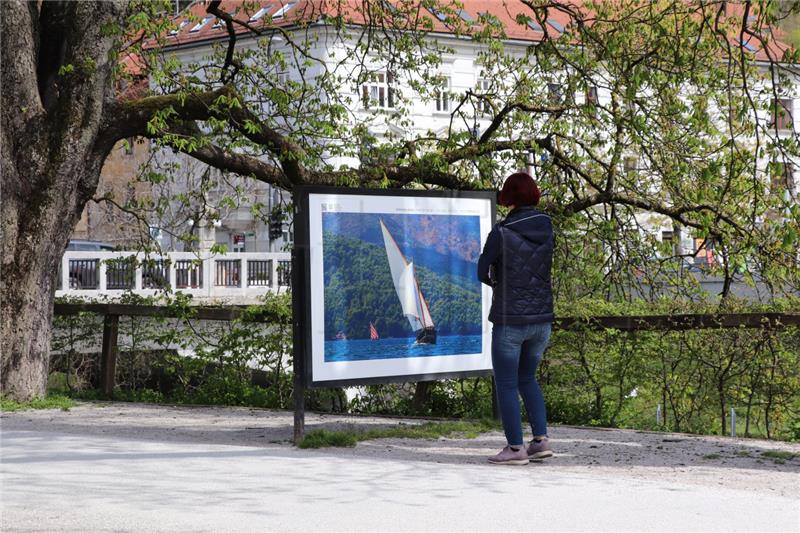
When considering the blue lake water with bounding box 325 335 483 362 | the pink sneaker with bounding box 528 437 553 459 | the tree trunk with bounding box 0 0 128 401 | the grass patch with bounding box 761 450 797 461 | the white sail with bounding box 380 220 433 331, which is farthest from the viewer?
the tree trunk with bounding box 0 0 128 401

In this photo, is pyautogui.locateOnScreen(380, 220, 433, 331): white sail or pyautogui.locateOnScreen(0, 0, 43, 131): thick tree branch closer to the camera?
pyautogui.locateOnScreen(380, 220, 433, 331): white sail

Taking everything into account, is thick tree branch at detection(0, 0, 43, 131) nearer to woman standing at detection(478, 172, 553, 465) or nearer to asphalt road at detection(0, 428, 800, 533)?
asphalt road at detection(0, 428, 800, 533)

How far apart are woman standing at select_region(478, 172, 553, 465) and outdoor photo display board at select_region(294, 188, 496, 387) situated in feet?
4.84

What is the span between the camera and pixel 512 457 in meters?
8.45

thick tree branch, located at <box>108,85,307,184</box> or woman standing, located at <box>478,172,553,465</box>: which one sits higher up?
thick tree branch, located at <box>108,85,307,184</box>

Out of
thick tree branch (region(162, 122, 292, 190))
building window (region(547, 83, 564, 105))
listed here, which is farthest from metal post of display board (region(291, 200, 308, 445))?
building window (region(547, 83, 564, 105))

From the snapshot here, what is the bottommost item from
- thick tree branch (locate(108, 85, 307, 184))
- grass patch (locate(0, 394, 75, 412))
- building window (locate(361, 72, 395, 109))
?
grass patch (locate(0, 394, 75, 412))

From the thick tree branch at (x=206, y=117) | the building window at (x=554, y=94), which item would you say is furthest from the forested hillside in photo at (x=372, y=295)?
the building window at (x=554, y=94)

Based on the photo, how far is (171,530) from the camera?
5.88 meters

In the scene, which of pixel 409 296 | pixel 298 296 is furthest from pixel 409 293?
pixel 298 296

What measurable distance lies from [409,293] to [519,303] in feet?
5.84

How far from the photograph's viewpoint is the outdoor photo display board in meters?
9.46

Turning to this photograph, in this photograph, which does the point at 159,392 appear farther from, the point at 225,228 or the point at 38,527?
the point at 225,228

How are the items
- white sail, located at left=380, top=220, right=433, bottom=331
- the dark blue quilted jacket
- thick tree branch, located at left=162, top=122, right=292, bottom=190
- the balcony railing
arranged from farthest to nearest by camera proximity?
the balcony railing → thick tree branch, located at left=162, top=122, right=292, bottom=190 → white sail, located at left=380, top=220, right=433, bottom=331 → the dark blue quilted jacket
